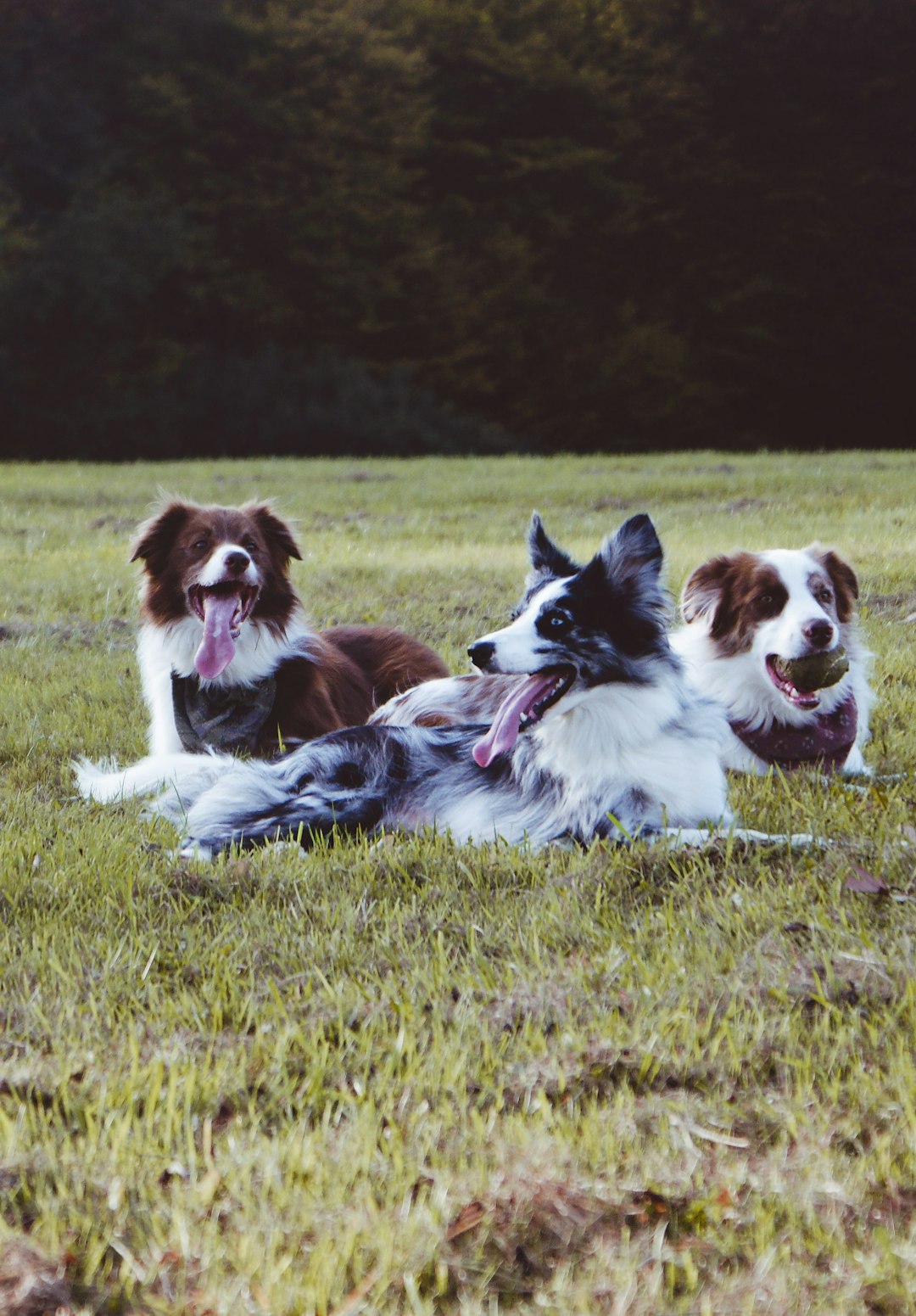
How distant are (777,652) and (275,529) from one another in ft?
8.29

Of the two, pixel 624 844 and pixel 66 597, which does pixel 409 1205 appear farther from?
pixel 66 597

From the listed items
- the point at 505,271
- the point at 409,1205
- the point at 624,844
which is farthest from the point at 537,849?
the point at 505,271

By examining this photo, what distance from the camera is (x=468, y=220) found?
32.6 m

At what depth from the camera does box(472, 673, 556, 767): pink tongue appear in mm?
4449

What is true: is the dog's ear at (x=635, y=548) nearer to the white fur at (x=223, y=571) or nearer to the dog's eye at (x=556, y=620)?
the dog's eye at (x=556, y=620)

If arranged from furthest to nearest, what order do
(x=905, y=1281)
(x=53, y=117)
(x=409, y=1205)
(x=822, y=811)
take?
(x=53, y=117) < (x=822, y=811) < (x=409, y=1205) < (x=905, y=1281)

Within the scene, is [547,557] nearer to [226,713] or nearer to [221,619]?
[221,619]

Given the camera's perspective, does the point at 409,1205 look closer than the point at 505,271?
Yes

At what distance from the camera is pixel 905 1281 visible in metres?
2.17

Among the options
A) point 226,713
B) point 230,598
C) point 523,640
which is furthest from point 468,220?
point 523,640

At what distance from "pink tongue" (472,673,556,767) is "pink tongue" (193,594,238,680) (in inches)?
71.8

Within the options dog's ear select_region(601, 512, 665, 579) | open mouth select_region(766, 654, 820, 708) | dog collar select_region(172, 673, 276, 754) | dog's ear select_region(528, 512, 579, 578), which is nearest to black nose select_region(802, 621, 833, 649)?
open mouth select_region(766, 654, 820, 708)

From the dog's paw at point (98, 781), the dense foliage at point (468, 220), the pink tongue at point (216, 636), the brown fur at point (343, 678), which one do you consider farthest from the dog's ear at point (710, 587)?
the dense foliage at point (468, 220)

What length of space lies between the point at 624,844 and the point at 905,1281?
2.16m
